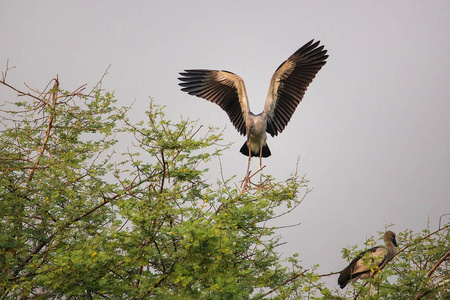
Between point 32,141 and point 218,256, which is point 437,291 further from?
point 32,141

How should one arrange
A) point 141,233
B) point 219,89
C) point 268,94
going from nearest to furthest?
point 141,233
point 268,94
point 219,89

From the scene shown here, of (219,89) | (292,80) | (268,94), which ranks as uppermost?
(219,89)

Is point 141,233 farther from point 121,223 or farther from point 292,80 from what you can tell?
point 292,80

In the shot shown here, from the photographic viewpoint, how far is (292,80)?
28.6 ft

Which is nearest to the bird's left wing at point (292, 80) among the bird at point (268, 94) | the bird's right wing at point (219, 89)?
the bird at point (268, 94)

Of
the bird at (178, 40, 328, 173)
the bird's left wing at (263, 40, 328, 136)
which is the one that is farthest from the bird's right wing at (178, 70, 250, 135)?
the bird's left wing at (263, 40, 328, 136)

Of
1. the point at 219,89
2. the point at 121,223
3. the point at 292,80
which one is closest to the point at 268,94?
the point at 292,80

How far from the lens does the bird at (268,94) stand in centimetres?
857

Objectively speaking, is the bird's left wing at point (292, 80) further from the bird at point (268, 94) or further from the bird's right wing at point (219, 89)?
the bird's right wing at point (219, 89)

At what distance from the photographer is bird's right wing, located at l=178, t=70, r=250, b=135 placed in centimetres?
897

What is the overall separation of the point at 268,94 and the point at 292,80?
1.77 feet

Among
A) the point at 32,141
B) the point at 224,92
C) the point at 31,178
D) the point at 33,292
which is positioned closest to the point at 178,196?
the point at 33,292

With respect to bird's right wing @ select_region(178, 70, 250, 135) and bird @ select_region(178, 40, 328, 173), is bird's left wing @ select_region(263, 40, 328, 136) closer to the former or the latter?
bird @ select_region(178, 40, 328, 173)

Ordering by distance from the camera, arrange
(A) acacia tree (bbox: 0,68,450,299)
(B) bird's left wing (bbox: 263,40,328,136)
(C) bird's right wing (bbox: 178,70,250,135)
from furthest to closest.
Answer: (C) bird's right wing (bbox: 178,70,250,135) → (B) bird's left wing (bbox: 263,40,328,136) → (A) acacia tree (bbox: 0,68,450,299)
